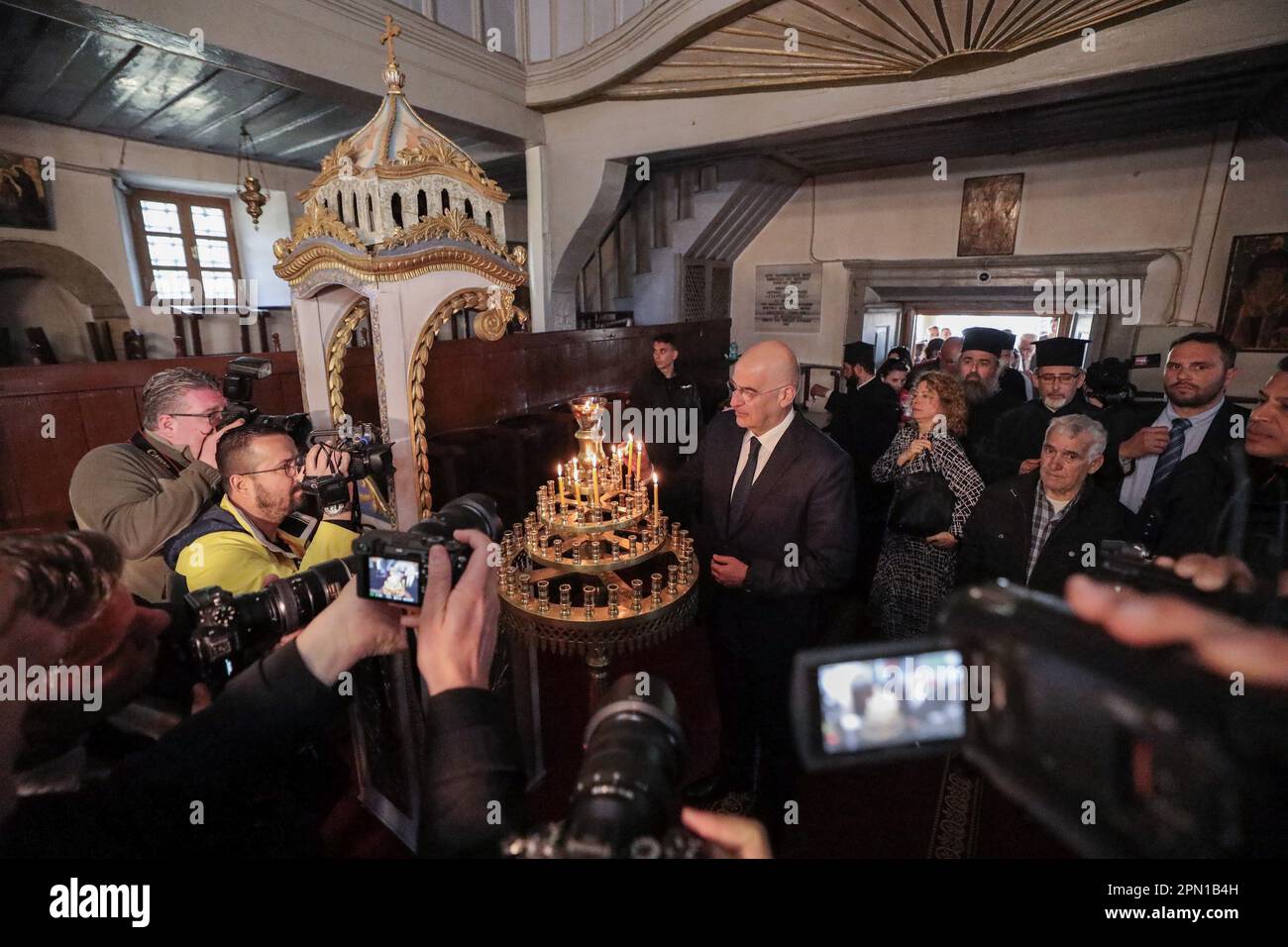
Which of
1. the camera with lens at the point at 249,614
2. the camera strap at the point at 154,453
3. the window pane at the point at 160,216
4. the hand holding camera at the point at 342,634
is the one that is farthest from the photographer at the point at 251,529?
the window pane at the point at 160,216

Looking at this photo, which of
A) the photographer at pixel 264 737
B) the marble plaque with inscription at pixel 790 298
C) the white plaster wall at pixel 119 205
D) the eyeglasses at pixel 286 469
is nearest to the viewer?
the photographer at pixel 264 737

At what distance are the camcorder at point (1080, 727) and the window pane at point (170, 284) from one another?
10621mm

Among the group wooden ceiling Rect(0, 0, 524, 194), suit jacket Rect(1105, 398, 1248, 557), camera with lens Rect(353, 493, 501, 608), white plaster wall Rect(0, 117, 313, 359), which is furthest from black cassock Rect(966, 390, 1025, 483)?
white plaster wall Rect(0, 117, 313, 359)

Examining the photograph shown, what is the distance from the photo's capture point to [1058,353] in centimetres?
325

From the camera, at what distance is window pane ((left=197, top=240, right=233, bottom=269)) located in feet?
27.2

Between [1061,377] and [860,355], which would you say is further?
[860,355]

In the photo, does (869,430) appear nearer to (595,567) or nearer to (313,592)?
(595,567)

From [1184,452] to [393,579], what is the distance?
3.31 meters

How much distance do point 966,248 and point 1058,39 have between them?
13.9 ft

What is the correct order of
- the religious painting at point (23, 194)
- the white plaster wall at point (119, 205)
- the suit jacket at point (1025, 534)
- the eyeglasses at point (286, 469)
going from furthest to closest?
the white plaster wall at point (119, 205), the religious painting at point (23, 194), the suit jacket at point (1025, 534), the eyeglasses at point (286, 469)

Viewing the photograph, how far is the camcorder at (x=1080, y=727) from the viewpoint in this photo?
45 centimetres

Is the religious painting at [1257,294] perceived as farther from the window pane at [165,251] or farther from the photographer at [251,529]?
the window pane at [165,251]

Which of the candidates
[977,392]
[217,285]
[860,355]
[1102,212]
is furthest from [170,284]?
[1102,212]
